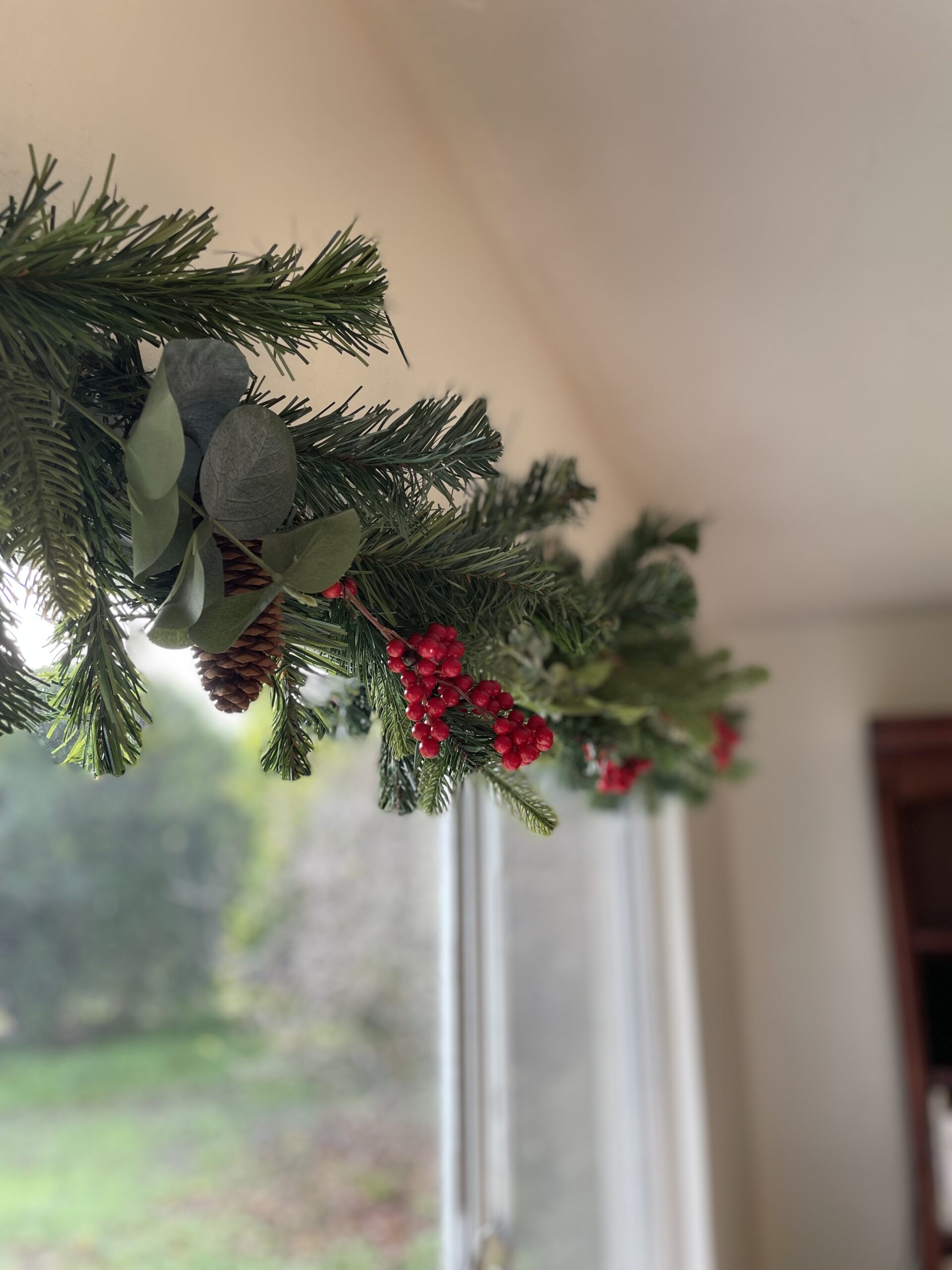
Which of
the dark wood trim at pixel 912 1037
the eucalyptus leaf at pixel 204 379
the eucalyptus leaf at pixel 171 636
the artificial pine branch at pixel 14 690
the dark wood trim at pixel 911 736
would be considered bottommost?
the dark wood trim at pixel 912 1037

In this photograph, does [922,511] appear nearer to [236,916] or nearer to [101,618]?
[101,618]

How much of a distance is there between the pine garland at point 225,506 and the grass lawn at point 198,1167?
311 cm

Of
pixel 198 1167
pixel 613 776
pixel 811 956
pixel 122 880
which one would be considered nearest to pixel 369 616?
pixel 613 776

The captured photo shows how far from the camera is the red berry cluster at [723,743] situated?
48.4 inches

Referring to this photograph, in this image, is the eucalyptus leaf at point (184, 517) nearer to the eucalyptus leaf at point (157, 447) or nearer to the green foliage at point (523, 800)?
the eucalyptus leaf at point (157, 447)

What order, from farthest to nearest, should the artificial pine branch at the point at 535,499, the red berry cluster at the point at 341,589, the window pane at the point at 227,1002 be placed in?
the window pane at the point at 227,1002 < the artificial pine branch at the point at 535,499 < the red berry cluster at the point at 341,589

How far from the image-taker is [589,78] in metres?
0.83

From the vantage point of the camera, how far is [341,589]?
467mm

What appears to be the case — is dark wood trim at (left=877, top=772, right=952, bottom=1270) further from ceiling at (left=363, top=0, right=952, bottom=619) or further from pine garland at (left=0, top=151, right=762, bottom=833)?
pine garland at (left=0, top=151, right=762, bottom=833)

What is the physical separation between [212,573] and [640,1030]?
181 centimetres

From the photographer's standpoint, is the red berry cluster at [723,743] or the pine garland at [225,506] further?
the red berry cluster at [723,743]

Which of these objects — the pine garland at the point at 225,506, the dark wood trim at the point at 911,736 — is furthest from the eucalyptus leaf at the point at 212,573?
the dark wood trim at the point at 911,736

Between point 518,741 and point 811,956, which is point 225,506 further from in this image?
point 811,956

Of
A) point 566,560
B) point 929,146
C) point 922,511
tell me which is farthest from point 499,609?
point 922,511
